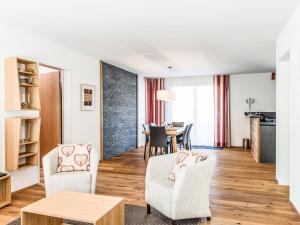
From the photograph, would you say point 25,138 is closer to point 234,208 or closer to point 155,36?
point 155,36

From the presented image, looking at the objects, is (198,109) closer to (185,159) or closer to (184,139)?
(184,139)

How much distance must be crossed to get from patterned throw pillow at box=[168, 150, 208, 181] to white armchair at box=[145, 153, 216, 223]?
77mm

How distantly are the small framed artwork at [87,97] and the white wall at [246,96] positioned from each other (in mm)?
4695

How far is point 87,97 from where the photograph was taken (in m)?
5.30

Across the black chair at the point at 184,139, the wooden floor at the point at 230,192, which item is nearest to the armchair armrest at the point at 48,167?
the wooden floor at the point at 230,192

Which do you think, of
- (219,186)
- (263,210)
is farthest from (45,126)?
(263,210)

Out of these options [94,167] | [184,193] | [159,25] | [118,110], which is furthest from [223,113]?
[184,193]

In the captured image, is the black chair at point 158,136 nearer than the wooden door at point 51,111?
No

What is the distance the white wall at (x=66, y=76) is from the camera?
11.3ft

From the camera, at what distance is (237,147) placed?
25.5ft

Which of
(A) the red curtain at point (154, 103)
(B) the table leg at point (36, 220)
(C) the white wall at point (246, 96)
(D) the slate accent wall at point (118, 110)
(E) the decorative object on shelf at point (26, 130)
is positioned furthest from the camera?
(A) the red curtain at point (154, 103)

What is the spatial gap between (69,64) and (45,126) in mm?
1379

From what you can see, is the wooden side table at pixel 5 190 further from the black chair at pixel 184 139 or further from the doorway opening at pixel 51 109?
the black chair at pixel 184 139

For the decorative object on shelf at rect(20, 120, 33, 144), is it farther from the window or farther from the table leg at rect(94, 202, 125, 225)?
the window
